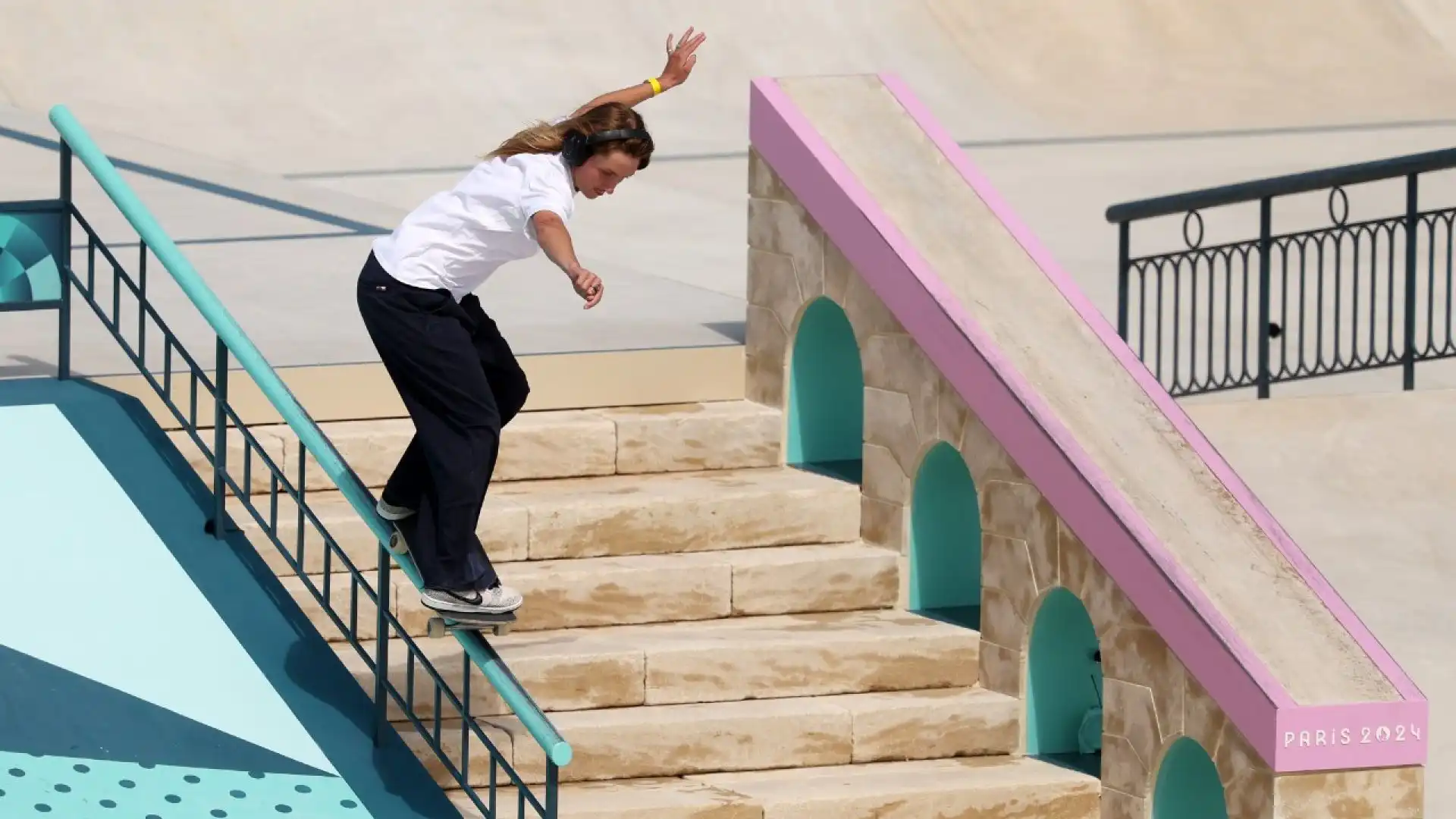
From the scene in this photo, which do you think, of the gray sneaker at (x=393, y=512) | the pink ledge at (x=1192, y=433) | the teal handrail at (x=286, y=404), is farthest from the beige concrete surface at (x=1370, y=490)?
the gray sneaker at (x=393, y=512)

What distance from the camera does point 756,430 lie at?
955 cm

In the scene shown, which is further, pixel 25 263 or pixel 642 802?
pixel 25 263

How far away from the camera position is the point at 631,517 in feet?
29.3

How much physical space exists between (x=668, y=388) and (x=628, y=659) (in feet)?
5.24

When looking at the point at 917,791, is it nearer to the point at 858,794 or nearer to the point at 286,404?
the point at 858,794

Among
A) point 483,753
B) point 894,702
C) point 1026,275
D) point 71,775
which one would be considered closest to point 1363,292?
point 1026,275

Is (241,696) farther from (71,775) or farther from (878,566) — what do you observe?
(878,566)

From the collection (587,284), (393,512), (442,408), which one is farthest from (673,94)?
(587,284)

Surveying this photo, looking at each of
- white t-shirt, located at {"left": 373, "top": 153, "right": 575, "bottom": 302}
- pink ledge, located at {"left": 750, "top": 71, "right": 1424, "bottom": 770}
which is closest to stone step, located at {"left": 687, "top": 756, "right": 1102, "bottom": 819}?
pink ledge, located at {"left": 750, "top": 71, "right": 1424, "bottom": 770}

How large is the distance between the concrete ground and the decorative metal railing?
503mm

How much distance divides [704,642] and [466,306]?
5.50ft

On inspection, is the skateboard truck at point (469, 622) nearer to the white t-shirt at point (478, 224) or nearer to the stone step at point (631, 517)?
the white t-shirt at point (478, 224)

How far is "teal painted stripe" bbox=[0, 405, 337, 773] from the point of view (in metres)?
7.57

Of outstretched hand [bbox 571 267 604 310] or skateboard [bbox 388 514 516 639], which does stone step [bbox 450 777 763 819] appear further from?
outstretched hand [bbox 571 267 604 310]
